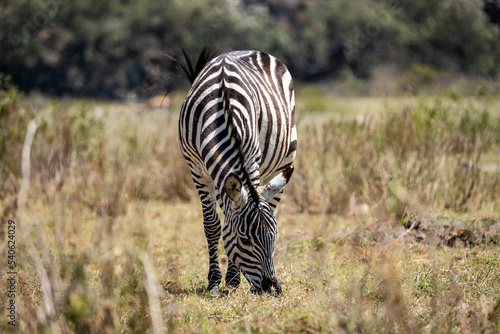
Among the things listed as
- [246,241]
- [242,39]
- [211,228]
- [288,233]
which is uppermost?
[242,39]

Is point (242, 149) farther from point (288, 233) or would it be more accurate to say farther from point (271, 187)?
point (288, 233)

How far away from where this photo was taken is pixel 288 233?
6.75 m

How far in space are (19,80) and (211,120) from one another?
19.2 metres

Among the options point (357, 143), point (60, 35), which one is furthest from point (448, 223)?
point (60, 35)

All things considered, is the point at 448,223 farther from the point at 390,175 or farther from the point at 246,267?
the point at 246,267

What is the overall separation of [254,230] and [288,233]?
9.38 feet

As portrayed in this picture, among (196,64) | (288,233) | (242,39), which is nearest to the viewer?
(196,64)

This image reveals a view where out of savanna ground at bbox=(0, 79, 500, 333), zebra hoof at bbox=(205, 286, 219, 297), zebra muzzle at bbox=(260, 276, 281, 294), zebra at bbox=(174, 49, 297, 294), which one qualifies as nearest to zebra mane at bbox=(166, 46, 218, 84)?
zebra at bbox=(174, 49, 297, 294)

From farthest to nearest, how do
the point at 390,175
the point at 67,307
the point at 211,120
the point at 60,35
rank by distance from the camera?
the point at 60,35 → the point at 390,175 → the point at 211,120 → the point at 67,307

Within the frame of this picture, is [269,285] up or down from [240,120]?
down

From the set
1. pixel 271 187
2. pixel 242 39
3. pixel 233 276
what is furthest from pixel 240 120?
pixel 242 39

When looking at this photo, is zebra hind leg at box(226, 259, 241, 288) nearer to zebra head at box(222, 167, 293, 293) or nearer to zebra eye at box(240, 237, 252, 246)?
zebra head at box(222, 167, 293, 293)

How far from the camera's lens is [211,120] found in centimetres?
440

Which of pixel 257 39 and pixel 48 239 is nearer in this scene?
pixel 48 239
